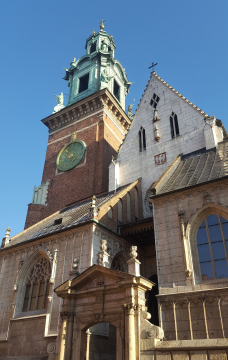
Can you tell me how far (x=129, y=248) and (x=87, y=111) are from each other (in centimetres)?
1957

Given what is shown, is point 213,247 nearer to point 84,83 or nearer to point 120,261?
point 120,261

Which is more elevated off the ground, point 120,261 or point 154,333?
point 120,261

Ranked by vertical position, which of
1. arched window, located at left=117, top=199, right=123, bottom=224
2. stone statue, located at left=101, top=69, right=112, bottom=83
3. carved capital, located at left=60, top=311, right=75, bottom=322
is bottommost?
carved capital, located at left=60, top=311, right=75, bottom=322

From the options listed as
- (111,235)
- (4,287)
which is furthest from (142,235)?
(4,287)

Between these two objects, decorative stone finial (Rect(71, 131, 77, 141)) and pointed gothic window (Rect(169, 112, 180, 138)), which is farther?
decorative stone finial (Rect(71, 131, 77, 141))

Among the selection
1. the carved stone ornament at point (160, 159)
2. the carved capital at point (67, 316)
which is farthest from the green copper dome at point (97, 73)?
the carved capital at point (67, 316)

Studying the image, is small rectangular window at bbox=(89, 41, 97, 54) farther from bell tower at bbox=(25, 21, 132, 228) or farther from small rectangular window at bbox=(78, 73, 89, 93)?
small rectangular window at bbox=(78, 73, 89, 93)

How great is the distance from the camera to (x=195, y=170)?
18.8m

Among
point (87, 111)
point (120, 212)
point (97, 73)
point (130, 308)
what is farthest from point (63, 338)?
point (97, 73)

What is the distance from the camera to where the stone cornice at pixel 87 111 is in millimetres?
34562

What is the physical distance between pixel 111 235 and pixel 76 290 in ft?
21.9

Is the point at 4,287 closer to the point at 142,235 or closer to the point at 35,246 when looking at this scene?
the point at 35,246

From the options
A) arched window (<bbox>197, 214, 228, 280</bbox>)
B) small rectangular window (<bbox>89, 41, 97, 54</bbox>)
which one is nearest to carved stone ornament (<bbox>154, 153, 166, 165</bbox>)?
arched window (<bbox>197, 214, 228, 280</bbox>)

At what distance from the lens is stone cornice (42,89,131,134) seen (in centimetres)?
3456
